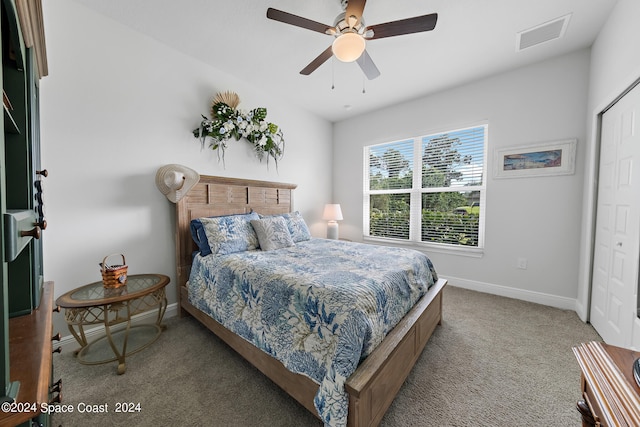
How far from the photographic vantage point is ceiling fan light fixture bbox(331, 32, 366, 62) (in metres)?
1.66

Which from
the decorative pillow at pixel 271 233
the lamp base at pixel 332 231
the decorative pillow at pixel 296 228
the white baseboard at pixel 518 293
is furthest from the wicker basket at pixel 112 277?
the white baseboard at pixel 518 293

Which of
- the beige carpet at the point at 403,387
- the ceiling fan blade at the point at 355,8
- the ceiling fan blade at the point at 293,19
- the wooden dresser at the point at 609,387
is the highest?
the ceiling fan blade at the point at 355,8

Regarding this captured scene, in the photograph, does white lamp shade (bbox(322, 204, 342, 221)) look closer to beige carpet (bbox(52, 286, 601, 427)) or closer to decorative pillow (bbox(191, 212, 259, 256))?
decorative pillow (bbox(191, 212, 259, 256))

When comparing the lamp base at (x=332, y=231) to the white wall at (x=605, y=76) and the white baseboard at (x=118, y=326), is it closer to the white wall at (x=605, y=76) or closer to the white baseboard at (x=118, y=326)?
the white baseboard at (x=118, y=326)

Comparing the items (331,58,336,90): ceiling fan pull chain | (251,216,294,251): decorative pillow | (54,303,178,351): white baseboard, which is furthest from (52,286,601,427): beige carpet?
(331,58,336,90): ceiling fan pull chain

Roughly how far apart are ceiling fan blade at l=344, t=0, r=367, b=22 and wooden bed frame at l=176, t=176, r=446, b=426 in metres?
2.06

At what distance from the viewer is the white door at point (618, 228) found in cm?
169

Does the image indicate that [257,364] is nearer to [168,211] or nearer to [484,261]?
[168,211]

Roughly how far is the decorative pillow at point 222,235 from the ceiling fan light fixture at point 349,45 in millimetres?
1816

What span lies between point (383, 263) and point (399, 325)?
0.51 m

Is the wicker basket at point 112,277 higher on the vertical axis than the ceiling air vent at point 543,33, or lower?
lower

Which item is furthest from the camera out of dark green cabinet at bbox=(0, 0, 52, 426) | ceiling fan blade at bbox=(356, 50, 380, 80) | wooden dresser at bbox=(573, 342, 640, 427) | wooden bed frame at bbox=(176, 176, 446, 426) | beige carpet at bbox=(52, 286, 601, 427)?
ceiling fan blade at bbox=(356, 50, 380, 80)

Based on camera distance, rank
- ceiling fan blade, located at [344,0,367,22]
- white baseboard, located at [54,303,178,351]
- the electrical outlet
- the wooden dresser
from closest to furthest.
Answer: the wooden dresser
ceiling fan blade, located at [344,0,367,22]
white baseboard, located at [54,303,178,351]
the electrical outlet

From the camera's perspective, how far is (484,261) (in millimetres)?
3160
